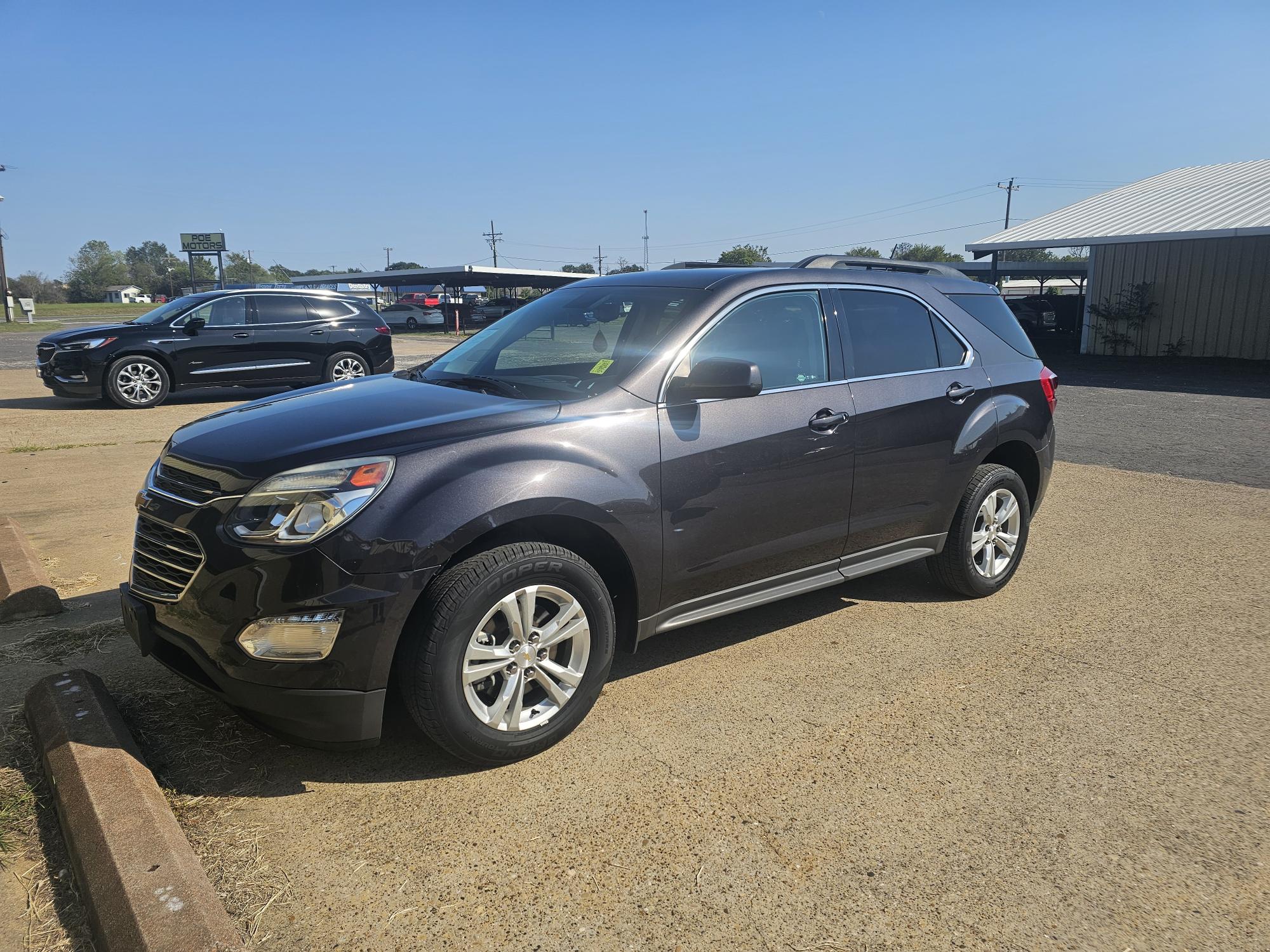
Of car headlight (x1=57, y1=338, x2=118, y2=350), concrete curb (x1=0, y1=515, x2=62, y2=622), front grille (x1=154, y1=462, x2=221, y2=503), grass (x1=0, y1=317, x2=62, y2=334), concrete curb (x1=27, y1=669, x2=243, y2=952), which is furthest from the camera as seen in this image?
grass (x1=0, y1=317, x2=62, y2=334)

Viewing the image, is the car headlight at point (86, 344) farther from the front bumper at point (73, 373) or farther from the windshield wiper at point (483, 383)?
the windshield wiper at point (483, 383)

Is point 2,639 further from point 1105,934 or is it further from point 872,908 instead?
point 1105,934

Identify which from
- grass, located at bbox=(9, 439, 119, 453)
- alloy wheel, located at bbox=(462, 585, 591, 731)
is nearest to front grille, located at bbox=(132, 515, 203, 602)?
alloy wheel, located at bbox=(462, 585, 591, 731)

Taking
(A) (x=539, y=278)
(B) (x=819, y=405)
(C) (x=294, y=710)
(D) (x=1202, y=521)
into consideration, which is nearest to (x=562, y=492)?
(C) (x=294, y=710)

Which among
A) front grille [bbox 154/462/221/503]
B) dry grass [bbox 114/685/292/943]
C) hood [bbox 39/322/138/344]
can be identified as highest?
hood [bbox 39/322/138/344]

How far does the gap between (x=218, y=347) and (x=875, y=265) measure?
36.5 ft

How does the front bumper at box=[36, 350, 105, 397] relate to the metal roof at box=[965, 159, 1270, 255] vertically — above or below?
below

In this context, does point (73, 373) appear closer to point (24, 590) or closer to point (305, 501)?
point (24, 590)

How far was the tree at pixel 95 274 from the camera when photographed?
141 metres

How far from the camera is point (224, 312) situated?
44.2 ft

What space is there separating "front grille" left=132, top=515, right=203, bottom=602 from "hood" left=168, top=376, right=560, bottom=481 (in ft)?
0.90

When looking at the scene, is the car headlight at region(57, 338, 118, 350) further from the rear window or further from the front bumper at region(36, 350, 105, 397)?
the rear window

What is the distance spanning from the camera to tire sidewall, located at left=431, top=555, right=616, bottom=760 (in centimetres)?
307

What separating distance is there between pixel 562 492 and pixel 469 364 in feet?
4.50
